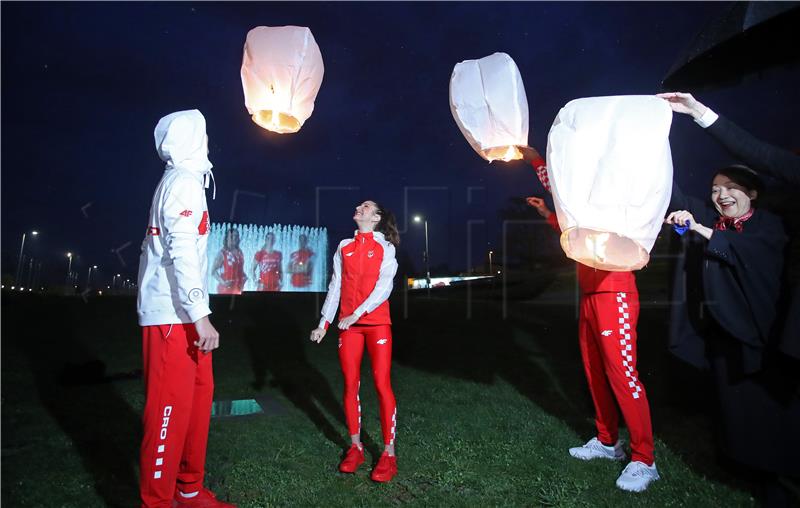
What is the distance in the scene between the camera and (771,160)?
269 centimetres

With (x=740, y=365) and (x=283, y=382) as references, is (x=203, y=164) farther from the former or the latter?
(x=283, y=382)

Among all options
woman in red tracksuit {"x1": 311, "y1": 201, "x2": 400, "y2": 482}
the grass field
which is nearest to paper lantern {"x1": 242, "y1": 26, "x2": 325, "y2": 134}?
woman in red tracksuit {"x1": 311, "y1": 201, "x2": 400, "y2": 482}

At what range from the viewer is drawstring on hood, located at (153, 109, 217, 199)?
9.31 feet

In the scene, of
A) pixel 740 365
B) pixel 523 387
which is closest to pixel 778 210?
pixel 740 365

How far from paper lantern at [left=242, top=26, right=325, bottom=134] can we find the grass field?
8.84ft

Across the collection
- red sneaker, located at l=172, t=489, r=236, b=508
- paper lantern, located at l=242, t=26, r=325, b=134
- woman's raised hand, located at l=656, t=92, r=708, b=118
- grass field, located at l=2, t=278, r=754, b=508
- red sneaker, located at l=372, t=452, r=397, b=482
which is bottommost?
grass field, located at l=2, t=278, r=754, b=508

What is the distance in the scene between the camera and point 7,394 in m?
6.29

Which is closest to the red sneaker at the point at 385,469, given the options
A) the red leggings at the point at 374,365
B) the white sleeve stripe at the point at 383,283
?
the red leggings at the point at 374,365

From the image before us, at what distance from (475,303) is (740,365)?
1598cm

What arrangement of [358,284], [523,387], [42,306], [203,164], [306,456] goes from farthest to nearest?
[42,306], [523,387], [306,456], [358,284], [203,164]

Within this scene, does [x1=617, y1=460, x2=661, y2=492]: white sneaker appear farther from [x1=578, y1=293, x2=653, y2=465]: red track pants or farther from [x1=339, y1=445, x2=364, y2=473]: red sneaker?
[x1=339, y1=445, x2=364, y2=473]: red sneaker

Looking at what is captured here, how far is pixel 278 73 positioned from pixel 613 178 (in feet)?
7.73

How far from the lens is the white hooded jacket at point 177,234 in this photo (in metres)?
2.63

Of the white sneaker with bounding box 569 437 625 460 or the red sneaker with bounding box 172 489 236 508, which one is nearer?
the red sneaker with bounding box 172 489 236 508
